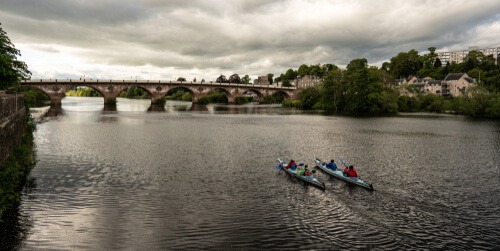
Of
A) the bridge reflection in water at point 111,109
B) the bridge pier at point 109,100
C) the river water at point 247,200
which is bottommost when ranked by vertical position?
the river water at point 247,200

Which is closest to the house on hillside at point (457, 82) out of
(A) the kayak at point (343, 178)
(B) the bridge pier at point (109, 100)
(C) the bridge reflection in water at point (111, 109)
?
(C) the bridge reflection in water at point (111, 109)

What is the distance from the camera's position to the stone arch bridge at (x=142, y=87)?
119000 millimetres

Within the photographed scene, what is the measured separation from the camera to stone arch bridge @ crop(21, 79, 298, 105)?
119000 millimetres

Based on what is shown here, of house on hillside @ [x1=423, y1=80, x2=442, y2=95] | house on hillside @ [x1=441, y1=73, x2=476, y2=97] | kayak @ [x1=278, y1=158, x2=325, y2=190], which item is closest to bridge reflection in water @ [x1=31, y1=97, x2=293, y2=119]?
kayak @ [x1=278, y1=158, x2=325, y2=190]

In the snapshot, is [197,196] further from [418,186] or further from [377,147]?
[377,147]

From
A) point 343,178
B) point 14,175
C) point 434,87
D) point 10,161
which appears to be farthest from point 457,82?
point 14,175

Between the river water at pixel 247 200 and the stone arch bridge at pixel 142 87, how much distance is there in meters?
86.2

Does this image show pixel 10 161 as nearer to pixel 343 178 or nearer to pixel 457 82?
pixel 343 178

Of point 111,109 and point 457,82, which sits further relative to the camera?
point 457,82

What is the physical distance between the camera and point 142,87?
134250 millimetres

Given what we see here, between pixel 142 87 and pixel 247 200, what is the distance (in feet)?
391

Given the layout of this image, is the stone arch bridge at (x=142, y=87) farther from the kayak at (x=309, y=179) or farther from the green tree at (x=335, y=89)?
the kayak at (x=309, y=179)

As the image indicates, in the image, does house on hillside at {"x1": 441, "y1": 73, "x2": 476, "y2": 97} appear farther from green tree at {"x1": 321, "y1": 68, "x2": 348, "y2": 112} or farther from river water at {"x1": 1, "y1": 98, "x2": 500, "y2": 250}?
river water at {"x1": 1, "y1": 98, "x2": 500, "y2": 250}

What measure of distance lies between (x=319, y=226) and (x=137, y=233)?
862 cm
